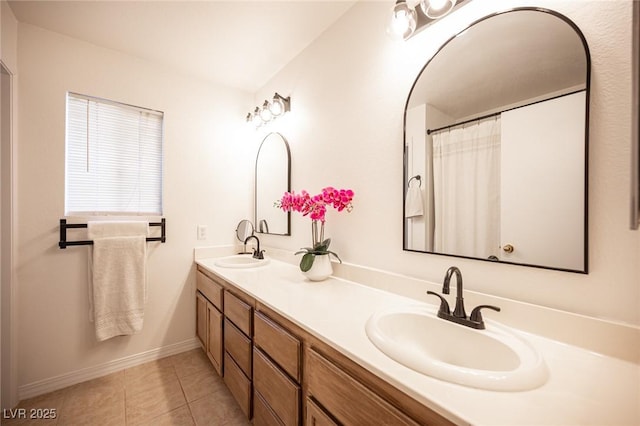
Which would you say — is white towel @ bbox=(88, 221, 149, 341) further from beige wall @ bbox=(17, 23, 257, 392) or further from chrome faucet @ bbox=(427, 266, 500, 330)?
chrome faucet @ bbox=(427, 266, 500, 330)

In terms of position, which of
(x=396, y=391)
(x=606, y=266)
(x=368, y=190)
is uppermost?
(x=368, y=190)

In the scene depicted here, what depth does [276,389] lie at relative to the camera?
1.07 meters

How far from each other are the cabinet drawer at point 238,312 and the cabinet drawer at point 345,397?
0.51m

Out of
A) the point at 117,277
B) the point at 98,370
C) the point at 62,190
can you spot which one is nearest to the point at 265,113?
the point at 62,190

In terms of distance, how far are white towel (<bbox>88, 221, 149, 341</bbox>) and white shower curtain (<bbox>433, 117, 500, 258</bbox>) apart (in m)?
2.07

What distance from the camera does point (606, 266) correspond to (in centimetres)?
74

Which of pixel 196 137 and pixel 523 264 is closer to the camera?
pixel 523 264

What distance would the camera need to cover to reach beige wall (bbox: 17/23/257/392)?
1.64 metres

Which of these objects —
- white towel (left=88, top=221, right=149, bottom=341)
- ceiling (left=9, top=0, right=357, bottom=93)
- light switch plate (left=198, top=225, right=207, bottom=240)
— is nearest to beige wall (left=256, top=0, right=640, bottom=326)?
ceiling (left=9, top=0, right=357, bottom=93)

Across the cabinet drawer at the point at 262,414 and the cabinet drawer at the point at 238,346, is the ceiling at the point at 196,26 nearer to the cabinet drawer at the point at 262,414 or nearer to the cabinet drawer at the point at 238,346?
the cabinet drawer at the point at 238,346

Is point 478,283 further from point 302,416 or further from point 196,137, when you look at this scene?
point 196,137

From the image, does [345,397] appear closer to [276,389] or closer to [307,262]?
[276,389]

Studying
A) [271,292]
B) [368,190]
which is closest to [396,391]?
[271,292]

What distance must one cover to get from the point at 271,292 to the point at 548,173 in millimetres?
1223
